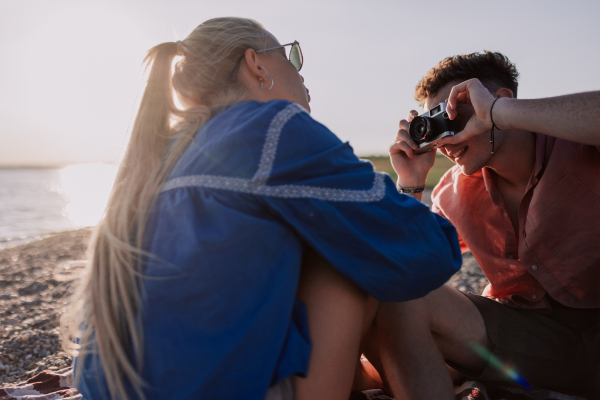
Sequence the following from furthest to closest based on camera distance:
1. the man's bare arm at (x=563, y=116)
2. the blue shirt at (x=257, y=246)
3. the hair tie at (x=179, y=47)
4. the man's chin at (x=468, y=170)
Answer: the man's chin at (x=468, y=170), the hair tie at (x=179, y=47), the man's bare arm at (x=563, y=116), the blue shirt at (x=257, y=246)

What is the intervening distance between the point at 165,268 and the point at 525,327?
1.90 m

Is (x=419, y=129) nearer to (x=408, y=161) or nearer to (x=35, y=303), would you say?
(x=408, y=161)

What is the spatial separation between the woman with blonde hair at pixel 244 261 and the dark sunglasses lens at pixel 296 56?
74 cm

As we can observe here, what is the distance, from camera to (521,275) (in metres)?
2.20

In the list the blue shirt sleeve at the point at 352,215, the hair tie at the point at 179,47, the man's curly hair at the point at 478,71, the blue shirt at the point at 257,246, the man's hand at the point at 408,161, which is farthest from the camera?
the man's curly hair at the point at 478,71

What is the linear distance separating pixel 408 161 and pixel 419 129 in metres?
0.22

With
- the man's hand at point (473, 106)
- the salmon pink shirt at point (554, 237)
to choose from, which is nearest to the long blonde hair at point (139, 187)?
the man's hand at point (473, 106)

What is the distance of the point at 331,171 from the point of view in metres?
1.29

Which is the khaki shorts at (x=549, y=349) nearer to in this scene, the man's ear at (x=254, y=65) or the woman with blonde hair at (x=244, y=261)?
the woman with blonde hair at (x=244, y=261)

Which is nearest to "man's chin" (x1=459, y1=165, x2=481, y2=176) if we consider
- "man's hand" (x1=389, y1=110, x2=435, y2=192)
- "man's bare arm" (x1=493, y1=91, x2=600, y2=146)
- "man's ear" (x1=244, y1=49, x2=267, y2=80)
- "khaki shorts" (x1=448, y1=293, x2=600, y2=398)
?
"man's hand" (x1=389, y1=110, x2=435, y2=192)

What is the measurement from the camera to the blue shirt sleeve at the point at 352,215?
4.01 feet

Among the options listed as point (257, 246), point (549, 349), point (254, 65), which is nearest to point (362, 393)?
point (549, 349)

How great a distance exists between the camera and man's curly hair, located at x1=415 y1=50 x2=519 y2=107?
2.77 metres

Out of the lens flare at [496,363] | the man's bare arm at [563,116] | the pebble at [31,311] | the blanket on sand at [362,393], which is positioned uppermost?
the man's bare arm at [563,116]
